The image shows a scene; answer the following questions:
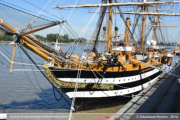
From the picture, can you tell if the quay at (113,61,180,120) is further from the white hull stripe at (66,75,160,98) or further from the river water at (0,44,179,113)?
the river water at (0,44,179,113)

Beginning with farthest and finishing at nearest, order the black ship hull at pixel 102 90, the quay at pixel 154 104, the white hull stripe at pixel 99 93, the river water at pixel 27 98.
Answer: the river water at pixel 27 98
the white hull stripe at pixel 99 93
the black ship hull at pixel 102 90
the quay at pixel 154 104

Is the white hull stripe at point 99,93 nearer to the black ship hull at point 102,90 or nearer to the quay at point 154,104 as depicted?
the black ship hull at point 102,90

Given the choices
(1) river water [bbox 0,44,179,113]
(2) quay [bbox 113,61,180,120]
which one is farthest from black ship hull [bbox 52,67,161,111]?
(2) quay [bbox 113,61,180,120]

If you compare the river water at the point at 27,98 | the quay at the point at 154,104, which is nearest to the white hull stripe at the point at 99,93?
the river water at the point at 27,98

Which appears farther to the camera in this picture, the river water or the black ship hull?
the river water

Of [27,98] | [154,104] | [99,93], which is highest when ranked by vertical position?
[154,104]

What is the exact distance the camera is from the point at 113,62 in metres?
12.3

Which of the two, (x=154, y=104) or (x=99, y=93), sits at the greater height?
(x=154, y=104)

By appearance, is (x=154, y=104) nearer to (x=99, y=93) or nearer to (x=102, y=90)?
(x=102, y=90)

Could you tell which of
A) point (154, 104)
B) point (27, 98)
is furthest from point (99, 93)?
point (27, 98)

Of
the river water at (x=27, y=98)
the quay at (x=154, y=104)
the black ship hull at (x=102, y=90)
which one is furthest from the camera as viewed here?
the river water at (x=27, y=98)

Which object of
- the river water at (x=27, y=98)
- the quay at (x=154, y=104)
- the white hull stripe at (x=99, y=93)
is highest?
the quay at (x=154, y=104)

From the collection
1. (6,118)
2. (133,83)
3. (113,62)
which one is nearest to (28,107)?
(6,118)

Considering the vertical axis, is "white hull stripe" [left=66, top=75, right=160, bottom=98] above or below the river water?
above
